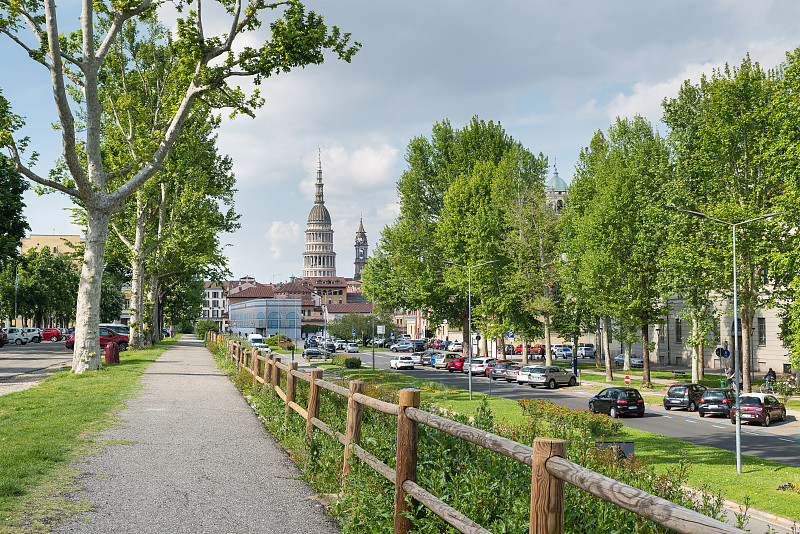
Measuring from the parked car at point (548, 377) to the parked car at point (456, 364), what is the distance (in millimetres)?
11673

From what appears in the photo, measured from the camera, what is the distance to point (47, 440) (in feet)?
33.7

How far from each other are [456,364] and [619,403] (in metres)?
27.7

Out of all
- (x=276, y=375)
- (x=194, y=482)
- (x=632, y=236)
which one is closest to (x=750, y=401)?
(x=632, y=236)

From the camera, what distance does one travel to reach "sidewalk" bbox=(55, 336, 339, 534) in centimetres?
631

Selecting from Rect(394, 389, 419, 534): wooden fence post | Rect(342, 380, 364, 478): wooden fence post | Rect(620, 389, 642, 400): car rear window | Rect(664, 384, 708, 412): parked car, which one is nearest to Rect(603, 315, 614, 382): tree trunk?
Rect(664, 384, 708, 412): parked car

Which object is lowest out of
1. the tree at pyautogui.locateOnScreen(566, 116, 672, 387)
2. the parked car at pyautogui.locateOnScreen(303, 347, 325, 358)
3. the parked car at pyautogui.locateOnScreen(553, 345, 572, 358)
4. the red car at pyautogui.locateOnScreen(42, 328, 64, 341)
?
the parked car at pyautogui.locateOnScreen(553, 345, 572, 358)

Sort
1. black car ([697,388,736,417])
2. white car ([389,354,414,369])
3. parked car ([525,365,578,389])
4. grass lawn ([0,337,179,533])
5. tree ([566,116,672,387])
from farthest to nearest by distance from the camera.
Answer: white car ([389,354,414,369]) < parked car ([525,365,578,389]) < tree ([566,116,672,387]) < black car ([697,388,736,417]) < grass lawn ([0,337,179,533])

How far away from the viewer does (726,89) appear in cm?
3594

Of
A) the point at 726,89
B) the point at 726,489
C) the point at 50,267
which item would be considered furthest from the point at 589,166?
the point at 50,267

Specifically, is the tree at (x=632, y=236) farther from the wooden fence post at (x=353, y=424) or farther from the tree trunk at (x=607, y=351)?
the wooden fence post at (x=353, y=424)

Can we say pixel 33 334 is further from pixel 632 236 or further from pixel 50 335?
pixel 632 236

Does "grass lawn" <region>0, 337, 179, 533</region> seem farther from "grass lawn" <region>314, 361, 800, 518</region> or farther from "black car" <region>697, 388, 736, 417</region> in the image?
"black car" <region>697, 388, 736, 417</region>

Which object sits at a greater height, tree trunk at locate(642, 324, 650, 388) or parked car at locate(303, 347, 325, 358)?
tree trunk at locate(642, 324, 650, 388)

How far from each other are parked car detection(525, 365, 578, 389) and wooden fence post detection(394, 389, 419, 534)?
132 feet
